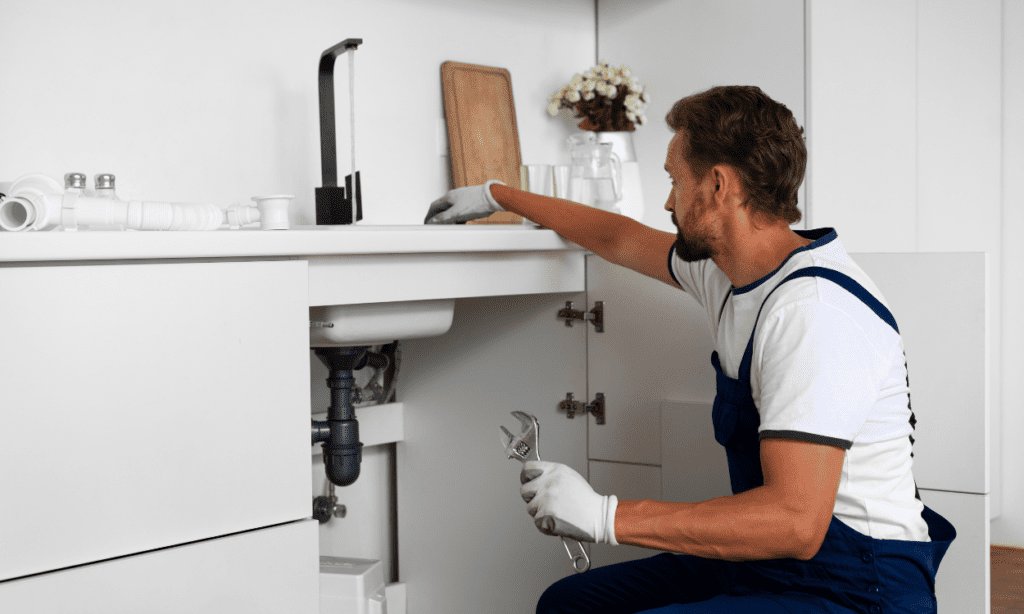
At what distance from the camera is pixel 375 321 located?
1.43 metres

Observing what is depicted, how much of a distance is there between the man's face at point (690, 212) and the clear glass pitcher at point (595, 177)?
478 millimetres

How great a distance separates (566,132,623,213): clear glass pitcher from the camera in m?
1.76

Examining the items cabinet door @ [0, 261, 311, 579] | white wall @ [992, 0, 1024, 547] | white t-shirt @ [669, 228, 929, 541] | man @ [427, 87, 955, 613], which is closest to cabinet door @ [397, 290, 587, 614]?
man @ [427, 87, 955, 613]

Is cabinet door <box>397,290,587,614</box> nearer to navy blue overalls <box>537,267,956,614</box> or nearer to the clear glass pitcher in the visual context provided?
the clear glass pitcher

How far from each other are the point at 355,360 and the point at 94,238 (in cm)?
67

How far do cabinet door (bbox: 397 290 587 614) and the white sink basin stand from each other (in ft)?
0.87

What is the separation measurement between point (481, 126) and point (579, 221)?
59 cm

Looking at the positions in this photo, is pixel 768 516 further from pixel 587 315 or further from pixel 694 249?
pixel 587 315

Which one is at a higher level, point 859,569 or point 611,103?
point 611,103

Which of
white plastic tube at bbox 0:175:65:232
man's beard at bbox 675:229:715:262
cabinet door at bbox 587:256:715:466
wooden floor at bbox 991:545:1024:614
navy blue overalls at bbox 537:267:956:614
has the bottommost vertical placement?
wooden floor at bbox 991:545:1024:614

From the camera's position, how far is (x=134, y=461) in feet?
3.38

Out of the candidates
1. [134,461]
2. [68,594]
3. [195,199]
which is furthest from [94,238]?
[195,199]

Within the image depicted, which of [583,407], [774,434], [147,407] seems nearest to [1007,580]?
[583,407]

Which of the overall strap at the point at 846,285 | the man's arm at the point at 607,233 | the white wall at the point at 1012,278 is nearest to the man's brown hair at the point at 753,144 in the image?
the overall strap at the point at 846,285
